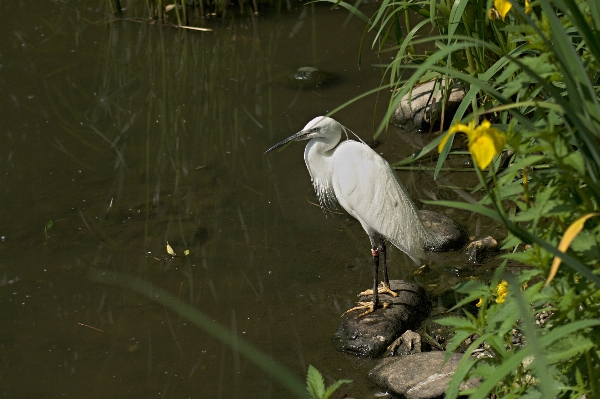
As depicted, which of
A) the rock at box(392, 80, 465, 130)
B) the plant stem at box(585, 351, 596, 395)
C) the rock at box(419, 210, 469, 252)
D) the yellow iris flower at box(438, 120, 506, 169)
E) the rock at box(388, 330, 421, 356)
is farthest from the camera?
the rock at box(392, 80, 465, 130)

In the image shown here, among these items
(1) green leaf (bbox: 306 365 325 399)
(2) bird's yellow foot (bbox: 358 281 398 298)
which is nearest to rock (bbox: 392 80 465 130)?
(2) bird's yellow foot (bbox: 358 281 398 298)

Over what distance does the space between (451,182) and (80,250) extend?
2.48m

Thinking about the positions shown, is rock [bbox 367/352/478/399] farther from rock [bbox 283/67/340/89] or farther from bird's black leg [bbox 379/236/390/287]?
rock [bbox 283/67/340/89]

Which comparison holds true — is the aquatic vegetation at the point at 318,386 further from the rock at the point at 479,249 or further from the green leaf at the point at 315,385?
the rock at the point at 479,249

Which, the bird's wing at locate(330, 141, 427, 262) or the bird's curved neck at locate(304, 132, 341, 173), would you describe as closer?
the bird's wing at locate(330, 141, 427, 262)

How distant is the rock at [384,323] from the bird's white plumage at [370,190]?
21 centimetres

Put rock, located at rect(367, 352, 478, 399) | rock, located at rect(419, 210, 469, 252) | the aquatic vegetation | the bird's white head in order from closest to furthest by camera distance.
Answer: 1. the aquatic vegetation
2. rock, located at rect(367, 352, 478, 399)
3. the bird's white head
4. rock, located at rect(419, 210, 469, 252)

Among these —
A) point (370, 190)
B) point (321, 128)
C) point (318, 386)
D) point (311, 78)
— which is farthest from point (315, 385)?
point (311, 78)

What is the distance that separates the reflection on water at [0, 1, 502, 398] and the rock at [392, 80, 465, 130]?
0.17 metres

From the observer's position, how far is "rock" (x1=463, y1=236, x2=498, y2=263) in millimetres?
4051

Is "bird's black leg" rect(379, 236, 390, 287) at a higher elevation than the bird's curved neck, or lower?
lower

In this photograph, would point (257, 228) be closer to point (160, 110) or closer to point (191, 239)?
point (191, 239)

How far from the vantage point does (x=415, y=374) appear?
3.09 meters

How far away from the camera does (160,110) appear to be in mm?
5938
